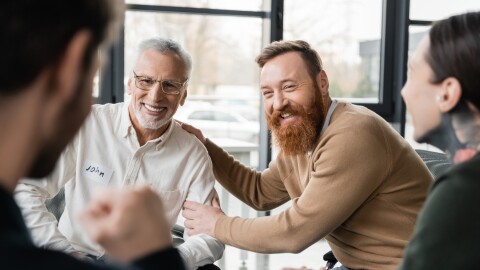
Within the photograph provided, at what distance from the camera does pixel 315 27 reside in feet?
16.4

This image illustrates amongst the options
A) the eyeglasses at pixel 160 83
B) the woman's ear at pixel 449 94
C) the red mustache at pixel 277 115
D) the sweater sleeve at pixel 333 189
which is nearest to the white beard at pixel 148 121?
the eyeglasses at pixel 160 83

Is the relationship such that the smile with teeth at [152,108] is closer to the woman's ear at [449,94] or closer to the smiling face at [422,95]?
the smiling face at [422,95]

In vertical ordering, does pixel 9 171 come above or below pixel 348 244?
above

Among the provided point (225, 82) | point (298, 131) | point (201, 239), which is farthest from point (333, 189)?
point (225, 82)

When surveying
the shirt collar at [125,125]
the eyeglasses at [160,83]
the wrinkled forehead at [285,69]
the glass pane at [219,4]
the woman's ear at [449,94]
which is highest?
the glass pane at [219,4]

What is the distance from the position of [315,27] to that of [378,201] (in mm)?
2972

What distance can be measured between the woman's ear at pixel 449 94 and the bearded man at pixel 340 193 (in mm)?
763

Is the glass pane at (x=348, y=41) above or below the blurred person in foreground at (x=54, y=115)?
above

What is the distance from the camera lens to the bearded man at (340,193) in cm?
218

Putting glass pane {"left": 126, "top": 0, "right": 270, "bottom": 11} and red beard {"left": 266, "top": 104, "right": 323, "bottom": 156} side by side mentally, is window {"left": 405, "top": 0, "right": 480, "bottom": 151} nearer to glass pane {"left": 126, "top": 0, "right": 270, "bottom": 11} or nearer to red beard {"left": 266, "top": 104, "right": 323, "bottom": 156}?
glass pane {"left": 126, "top": 0, "right": 270, "bottom": 11}

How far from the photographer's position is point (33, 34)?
64cm

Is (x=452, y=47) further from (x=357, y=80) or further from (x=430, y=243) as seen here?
(x=357, y=80)

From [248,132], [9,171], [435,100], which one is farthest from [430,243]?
[248,132]

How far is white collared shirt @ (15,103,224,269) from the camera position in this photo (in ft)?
8.05
